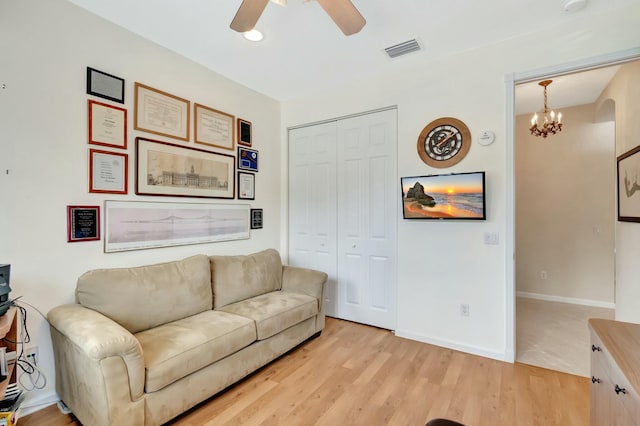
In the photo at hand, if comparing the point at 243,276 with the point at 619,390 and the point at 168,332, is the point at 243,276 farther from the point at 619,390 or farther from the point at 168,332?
the point at 619,390

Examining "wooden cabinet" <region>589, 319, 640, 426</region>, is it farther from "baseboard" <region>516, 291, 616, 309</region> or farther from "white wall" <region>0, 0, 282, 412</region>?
"baseboard" <region>516, 291, 616, 309</region>

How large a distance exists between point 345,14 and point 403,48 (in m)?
1.08

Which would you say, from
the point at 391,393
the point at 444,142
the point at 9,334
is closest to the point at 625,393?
the point at 391,393

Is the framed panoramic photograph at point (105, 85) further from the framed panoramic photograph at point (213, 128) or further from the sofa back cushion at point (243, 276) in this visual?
the sofa back cushion at point (243, 276)

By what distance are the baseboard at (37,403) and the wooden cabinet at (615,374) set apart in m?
2.97

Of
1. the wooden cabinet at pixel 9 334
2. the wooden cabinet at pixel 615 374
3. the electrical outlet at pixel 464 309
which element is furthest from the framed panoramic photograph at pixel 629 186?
the wooden cabinet at pixel 9 334

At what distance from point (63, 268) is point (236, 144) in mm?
1876

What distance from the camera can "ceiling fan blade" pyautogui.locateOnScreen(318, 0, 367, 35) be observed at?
1713 mm

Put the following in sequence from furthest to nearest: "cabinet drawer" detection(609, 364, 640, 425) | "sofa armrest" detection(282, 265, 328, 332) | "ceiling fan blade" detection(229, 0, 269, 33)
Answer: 1. "sofa armrest" detection(282, 265, 328, 332)
2. "ceiling fan blade" detection(229, 0, 269, 33)
3. "cabinet drawer" detection(609, 364, 640, 425)

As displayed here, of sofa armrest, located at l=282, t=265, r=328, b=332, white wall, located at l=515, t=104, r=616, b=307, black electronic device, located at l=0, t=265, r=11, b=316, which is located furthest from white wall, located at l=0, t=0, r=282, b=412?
white wall, located at l=515, t=104, r=616, b=307

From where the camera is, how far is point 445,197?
2760mm

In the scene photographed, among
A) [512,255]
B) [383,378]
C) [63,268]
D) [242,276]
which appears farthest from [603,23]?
[63,268]

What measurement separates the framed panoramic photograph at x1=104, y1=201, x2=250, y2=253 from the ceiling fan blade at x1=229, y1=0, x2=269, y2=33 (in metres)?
1.60

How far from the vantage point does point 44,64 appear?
78.0 inches
